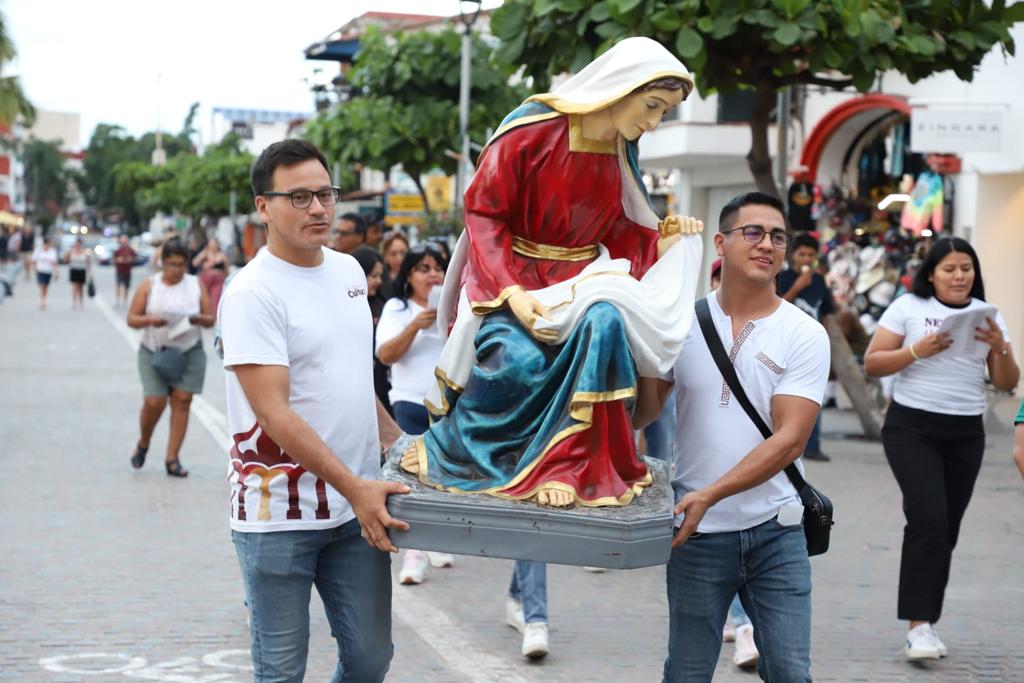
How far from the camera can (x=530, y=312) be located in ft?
15.0

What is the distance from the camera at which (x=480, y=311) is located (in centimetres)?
471

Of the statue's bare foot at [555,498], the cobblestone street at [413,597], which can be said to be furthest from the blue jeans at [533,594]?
the statue's bare foot at [555,498]

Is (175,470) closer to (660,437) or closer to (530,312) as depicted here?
(660,437)

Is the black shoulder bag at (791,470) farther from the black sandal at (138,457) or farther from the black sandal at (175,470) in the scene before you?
the black sandal at (138,457)

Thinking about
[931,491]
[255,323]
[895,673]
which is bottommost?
[895,673]

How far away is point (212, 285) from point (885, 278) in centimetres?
1091

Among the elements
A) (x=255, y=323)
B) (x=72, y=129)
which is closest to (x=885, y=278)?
(x=255, y=323)

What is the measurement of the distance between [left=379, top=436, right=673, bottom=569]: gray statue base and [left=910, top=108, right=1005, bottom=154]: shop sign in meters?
13.9

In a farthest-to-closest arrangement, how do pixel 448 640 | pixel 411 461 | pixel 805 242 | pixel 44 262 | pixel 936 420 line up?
pixel 44 262 → pixel 805 242 → pixel 448 640 → pixel 936 420 → pixel 411 461

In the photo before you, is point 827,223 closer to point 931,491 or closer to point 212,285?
point 212,285

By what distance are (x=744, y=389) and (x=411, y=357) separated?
392cm

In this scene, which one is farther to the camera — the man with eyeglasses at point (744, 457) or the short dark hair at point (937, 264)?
the short dark hair at point (937, 264)

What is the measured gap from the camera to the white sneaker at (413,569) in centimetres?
838

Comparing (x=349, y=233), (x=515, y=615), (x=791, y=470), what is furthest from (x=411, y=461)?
(x=349, y=233)
